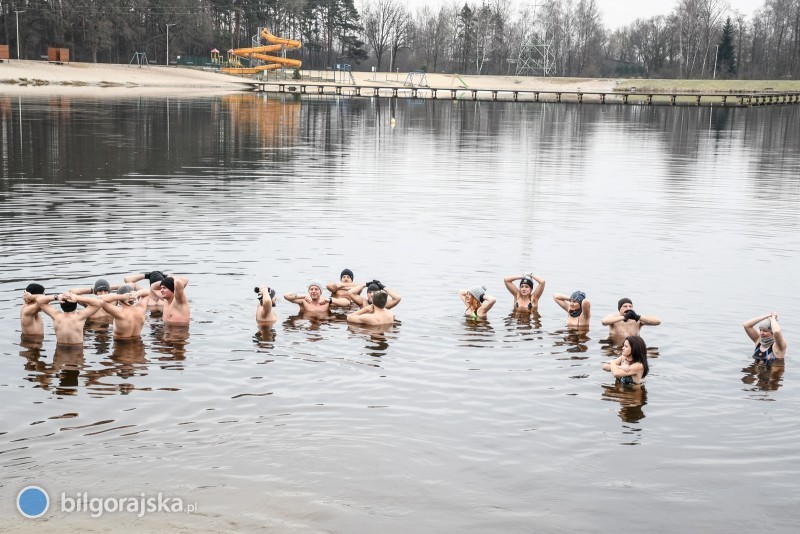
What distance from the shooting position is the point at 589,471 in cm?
1121

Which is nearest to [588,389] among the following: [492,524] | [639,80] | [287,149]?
[492,524]

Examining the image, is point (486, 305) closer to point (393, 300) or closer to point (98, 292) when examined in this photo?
point (393, 300)

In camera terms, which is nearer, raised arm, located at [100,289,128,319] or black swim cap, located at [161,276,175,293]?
raised arm, located at [100,289,128,319]

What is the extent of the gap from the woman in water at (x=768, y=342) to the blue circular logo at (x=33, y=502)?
1161 centimetres

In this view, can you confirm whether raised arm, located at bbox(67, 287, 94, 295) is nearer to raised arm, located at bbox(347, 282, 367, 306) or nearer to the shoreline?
raised arm, located at bbox(347, 282, 367, 306)

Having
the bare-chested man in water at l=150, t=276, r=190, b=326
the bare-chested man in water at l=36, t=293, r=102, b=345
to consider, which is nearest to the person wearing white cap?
the bare-chested man in water at l=150, t=276, r=190, b=326

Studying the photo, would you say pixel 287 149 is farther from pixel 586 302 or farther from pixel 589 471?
pixel 589 471

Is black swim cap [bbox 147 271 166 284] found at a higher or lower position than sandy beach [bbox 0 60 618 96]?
lower

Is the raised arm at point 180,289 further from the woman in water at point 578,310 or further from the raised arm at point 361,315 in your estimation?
the woman in water at point 578,310

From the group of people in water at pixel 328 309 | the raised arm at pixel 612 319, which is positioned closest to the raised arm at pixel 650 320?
the group of people in water at pixel 328 309

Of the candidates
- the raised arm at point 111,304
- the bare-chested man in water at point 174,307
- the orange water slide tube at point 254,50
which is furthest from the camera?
the orange water slide tube at point 254,50

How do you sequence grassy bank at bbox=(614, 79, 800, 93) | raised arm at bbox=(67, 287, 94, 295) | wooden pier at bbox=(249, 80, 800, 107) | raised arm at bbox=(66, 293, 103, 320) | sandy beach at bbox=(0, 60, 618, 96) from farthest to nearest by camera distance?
grassy bank at bbox=(614, 79, 800, 93) → wooden pier at bbox=(249, 80, 800, 107) → sandy beach at bbox=(0, 60, 618, 96) → raised arm at bbox=(67, 287, 94, 295) → raised arm at bbox=(66, 293, 103, 320)

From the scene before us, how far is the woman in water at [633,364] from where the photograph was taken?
14.1 meters

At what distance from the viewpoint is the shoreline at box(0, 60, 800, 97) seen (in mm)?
98500
